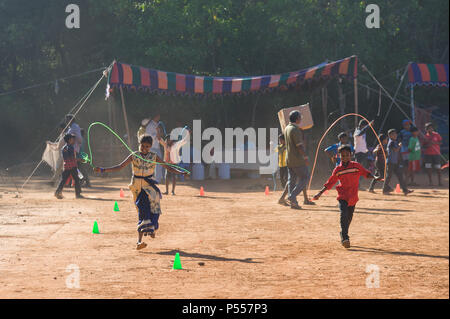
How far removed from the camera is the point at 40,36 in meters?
28.0

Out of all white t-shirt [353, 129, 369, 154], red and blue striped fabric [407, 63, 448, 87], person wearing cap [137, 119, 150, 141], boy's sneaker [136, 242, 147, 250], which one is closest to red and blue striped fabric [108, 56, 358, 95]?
person wearing cap [137, 119, 150, 141]

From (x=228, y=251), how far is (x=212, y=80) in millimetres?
11897

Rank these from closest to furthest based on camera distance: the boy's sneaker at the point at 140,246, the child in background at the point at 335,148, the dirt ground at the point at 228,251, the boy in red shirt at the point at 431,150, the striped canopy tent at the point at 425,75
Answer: the dirt ground at the point at 228,251 → the boy's sneaker at the point at 140,246 → the child in background at the point at 335,148 → the boy in red shirt at the point at 431,150 → the striped canopy tent at the point at 425,75

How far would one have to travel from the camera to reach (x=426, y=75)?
21562 millimetres

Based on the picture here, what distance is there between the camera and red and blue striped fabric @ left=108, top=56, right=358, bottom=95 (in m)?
18.6

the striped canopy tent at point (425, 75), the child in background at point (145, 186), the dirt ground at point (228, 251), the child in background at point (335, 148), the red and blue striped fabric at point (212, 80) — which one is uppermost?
the striped canopy tent at point (425, 75)

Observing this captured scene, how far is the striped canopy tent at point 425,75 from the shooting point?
2136 cm

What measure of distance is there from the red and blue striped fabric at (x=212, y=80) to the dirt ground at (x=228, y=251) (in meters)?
5.41

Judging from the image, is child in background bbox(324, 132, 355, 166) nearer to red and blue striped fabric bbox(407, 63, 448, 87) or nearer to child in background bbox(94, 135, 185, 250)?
child in background bbox(94, 135, 185, 250)

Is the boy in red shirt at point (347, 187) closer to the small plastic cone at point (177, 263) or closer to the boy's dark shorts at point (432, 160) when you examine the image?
the small plastic cone at point (177, 263)

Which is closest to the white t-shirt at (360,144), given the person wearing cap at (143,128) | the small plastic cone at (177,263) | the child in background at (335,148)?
the child in background at (335,148)

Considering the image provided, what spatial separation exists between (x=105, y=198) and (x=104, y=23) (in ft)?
50.4

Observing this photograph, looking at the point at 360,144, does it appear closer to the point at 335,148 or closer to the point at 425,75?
the point at 335,148

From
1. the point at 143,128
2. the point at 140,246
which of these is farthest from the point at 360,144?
the point at 140,246
